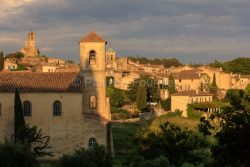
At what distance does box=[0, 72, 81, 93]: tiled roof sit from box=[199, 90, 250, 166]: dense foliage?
2481 cm

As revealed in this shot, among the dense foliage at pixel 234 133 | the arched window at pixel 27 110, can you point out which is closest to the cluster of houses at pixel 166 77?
the arched window at pixel 27 110

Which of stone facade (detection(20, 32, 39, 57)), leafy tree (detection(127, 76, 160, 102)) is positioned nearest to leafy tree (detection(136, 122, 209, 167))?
leafy tree (detection(127, 76, 160, 102))

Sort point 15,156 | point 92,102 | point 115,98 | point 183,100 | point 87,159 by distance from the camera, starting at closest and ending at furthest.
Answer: point 87,159 < point 15,156 < point 92,102 < point 183,100 < point 115,98

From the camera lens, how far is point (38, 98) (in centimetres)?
4525

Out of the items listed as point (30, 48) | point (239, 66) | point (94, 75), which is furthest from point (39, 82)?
point (239, 66)

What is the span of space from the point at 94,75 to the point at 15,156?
19.3m

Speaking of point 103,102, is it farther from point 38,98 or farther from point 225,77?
point 225,77

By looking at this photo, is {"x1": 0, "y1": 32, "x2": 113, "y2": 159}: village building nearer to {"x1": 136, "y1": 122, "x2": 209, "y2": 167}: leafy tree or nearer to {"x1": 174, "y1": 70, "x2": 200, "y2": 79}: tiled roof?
{"x1": 136, "y1": 122, "x2": 209, "y2": 167}: leafy tree

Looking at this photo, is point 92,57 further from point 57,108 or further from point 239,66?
point 239,66

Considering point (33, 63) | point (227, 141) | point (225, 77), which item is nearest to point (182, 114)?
point (225, 77)

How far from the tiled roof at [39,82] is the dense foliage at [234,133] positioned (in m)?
24.8

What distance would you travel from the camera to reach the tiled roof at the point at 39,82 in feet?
149

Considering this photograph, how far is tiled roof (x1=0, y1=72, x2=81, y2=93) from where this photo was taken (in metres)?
45.5

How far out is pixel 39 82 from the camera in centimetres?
4631
